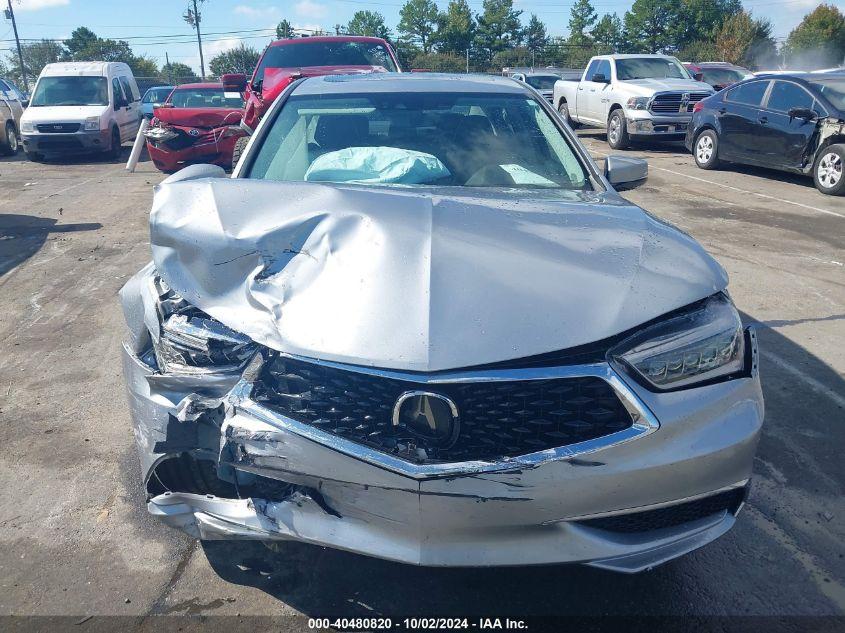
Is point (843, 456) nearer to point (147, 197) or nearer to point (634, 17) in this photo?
point (147, 197)

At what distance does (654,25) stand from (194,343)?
240 ft

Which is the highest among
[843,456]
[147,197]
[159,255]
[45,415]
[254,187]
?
[254,187]

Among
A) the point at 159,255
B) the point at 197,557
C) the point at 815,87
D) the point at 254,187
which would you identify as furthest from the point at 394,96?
the point at 815,87

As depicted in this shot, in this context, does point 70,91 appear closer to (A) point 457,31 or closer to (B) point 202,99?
(B) point 202,99

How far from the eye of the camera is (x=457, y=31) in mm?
73062

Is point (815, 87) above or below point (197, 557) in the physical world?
above

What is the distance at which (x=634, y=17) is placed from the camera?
219 feet

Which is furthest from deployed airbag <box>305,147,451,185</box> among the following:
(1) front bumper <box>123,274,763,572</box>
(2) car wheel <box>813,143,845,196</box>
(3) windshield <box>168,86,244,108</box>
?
(3) windshield <box>168,86,244,108</box>

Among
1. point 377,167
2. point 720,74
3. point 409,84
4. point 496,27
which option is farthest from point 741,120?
point 496,27

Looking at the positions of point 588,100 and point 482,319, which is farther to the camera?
point 588,100

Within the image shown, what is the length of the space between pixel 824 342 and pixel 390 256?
12.4 ft

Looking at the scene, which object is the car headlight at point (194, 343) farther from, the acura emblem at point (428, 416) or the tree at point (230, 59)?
the tree at point (230, 59)

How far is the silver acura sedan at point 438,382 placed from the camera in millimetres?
1950

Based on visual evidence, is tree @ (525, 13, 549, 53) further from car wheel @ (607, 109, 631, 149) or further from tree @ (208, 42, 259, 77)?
car wheel @ (607, 109, 631, 149)
